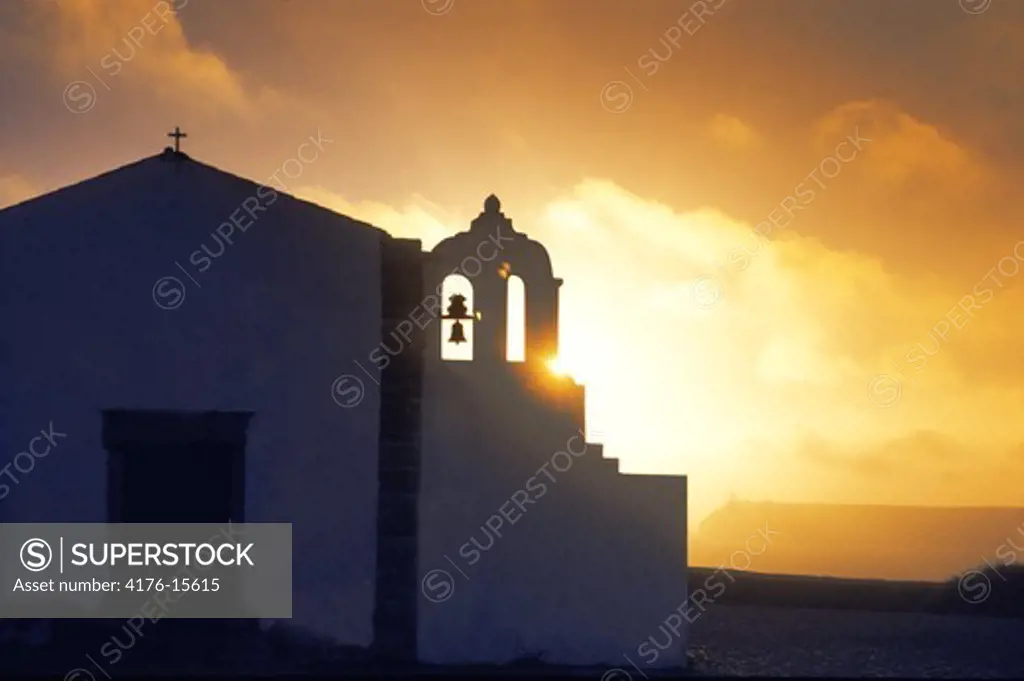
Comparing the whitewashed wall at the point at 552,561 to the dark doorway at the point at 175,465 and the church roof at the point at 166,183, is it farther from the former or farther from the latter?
the church roof at the point at 166,183

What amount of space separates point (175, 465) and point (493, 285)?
4152 mm

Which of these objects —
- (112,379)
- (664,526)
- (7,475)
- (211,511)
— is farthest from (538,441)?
(7,475)

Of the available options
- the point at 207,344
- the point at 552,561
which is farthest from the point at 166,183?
the point at 552,561

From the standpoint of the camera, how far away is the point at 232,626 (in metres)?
12.7

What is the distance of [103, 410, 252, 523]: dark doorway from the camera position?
41.7 ft

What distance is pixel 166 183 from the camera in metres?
13.2

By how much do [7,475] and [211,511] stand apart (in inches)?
88.9

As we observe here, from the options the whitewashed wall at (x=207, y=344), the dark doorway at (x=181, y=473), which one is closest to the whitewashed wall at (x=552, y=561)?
the whitewashed wall at (x=207, y=344)

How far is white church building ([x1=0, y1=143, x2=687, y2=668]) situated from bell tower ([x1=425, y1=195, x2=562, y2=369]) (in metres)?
0.04

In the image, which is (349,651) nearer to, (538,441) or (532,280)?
(538,441)

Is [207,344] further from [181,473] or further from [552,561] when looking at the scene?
[552,561]

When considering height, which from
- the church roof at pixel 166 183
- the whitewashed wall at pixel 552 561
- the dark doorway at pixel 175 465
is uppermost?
the church roof at pixel 166 183

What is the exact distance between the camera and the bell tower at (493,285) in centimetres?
1310

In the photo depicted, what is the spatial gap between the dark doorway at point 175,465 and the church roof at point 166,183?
2.52 m
